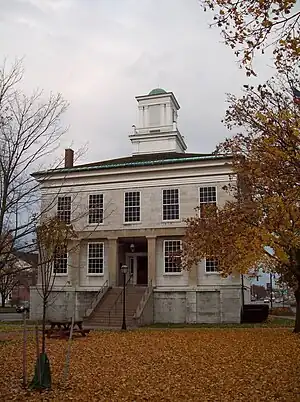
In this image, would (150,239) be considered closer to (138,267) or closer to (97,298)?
(138,267)

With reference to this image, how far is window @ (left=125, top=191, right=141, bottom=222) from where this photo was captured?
1468 inches

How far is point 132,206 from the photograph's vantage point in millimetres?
37406

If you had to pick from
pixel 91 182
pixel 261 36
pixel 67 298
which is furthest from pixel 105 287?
pixel 261 36

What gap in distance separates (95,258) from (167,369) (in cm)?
2472

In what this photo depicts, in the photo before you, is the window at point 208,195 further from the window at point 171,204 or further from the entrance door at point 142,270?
the entrance door at point 142,270

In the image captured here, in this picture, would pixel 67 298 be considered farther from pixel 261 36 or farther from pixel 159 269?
pixel 261 36

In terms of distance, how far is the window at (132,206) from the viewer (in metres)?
37.3

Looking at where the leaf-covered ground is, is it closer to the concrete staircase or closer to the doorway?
the concrete staircase

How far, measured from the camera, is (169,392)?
35.4 feet

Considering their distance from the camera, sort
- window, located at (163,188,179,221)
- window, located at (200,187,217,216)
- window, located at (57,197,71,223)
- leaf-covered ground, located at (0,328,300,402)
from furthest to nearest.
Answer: window, located at (163,188,179,221) → window, located at (200,187,217,216) → window, located at (57,197,71,223) → leaf-covered ground, located at (0,328,300,402)

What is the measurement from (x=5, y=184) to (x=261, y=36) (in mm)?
6922

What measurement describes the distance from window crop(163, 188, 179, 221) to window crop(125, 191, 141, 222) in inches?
74.3

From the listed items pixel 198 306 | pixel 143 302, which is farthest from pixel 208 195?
pixel 143 302

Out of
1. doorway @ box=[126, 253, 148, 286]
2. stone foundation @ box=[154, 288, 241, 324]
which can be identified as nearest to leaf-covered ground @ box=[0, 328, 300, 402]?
stone foundation @ box=[154, 288, 241, 324]
